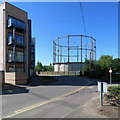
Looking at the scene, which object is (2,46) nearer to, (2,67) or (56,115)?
(2,67)

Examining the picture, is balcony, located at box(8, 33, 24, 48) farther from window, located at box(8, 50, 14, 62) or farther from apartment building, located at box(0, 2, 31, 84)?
window, located at box(8, 50, 14, 62)

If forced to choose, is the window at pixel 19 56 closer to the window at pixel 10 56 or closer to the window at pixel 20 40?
the window at pixel 10 56

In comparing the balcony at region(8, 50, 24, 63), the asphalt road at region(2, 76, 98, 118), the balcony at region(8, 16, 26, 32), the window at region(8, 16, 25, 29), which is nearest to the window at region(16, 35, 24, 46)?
the balcony at region(8, 16, 26, 32)

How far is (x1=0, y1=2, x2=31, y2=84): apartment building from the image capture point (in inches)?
691

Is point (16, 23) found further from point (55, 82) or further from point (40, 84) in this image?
point (55, 82)

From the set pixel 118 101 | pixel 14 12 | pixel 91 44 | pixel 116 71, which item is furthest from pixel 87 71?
pixel 118 101

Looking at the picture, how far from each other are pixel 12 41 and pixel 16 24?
3.33m

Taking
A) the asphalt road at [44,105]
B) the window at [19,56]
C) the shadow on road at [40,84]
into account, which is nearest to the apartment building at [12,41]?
the window at [19,56]

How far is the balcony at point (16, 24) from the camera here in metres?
17.9

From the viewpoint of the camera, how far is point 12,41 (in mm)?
18047

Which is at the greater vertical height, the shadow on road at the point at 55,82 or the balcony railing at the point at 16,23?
the balcony railing at the point at 16,23

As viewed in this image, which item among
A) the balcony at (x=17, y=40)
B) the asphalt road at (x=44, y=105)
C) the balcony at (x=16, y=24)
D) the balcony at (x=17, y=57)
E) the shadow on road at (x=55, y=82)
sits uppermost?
the balcony at (x=16, y=24)

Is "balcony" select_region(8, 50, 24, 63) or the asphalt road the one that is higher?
"balcony" select_region(8, 50, 24, 63)

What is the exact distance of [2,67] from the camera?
692 inches
